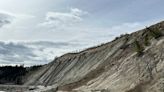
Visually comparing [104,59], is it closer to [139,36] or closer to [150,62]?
[139,36]

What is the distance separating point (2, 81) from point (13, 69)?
15.9 metres

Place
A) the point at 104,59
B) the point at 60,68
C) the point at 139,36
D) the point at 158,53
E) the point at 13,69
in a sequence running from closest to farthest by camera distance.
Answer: the point at 158,53 < the point at 139,36 < the point at 104,59 < the point at 60,68 < the point at 13,69

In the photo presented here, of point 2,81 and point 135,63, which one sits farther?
point 2,81

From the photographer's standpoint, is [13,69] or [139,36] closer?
[139,36]

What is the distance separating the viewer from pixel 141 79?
44031mm

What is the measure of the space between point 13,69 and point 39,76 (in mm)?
52858

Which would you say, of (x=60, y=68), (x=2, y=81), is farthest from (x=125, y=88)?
(x=2, y=81)

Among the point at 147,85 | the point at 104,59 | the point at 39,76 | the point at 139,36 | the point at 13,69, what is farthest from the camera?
the point at 13,69

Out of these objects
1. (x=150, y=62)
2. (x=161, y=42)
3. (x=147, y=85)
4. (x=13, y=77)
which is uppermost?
(x=13, y=77)

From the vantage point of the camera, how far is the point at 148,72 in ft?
146

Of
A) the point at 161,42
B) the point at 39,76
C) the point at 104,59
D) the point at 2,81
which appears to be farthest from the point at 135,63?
the point at 2,81

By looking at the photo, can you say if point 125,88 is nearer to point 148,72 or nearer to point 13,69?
point 148,72

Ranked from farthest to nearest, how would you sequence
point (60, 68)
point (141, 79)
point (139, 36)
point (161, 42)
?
point (60, 68) < point (139, 36) < point (161, 42) < point (141, 79)

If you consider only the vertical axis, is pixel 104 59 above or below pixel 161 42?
above
